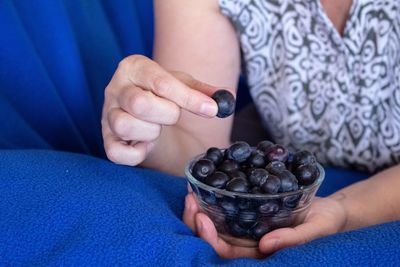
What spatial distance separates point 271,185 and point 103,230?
7.3 inches

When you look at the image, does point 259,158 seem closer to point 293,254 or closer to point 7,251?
point 293,254

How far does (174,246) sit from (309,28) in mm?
571

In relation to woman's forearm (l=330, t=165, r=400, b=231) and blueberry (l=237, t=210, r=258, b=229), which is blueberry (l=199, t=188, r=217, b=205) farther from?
woman's forearm (l=330, t=165, r=400, b=231)

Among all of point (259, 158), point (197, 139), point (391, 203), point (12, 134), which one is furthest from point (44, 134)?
point (391, 203)

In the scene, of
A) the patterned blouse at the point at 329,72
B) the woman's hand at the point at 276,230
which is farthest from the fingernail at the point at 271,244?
the patterned blouse at the point at 329,72

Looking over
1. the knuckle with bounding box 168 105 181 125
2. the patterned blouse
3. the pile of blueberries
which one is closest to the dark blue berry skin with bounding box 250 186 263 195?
the pile of blueberries

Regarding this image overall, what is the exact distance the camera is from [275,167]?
2.18 ft

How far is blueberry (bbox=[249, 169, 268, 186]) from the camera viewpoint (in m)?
0.64

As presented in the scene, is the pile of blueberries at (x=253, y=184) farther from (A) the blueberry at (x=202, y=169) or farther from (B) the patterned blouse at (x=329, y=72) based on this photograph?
(B) the patterned blouse at (x=329, y=72)

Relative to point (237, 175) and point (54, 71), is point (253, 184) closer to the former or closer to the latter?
point (237, 175)

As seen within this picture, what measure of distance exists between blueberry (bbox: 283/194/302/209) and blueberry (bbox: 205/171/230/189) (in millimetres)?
68

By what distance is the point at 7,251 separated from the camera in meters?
0.61

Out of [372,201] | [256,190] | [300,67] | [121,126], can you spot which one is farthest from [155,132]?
[300,67]

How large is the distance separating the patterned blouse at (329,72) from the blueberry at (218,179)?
0.44 meters
